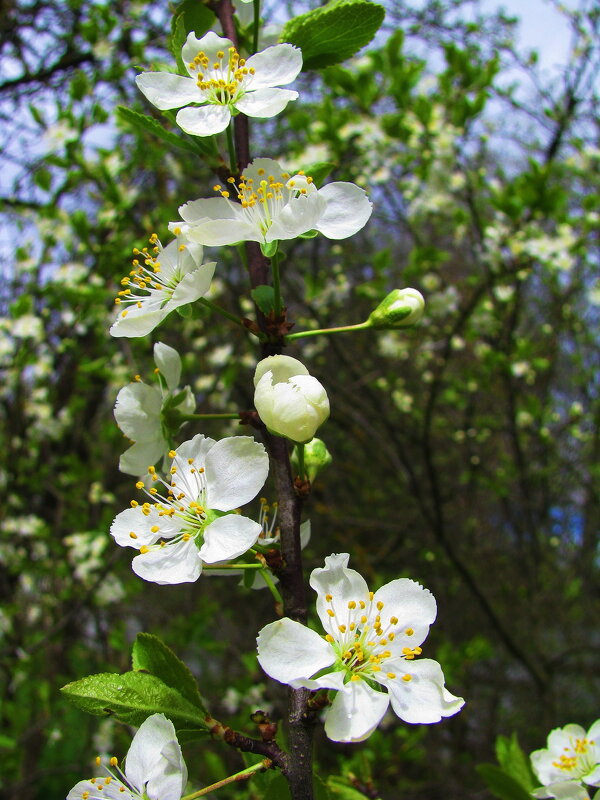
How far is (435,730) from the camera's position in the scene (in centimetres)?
402

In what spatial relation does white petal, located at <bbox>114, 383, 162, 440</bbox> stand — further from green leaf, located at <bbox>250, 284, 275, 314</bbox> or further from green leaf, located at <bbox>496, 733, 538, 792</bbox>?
green leaf, located at <bbox>496, 733, 538, 792</bbox>

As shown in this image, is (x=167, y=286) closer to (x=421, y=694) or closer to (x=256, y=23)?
(x=256, y=23)

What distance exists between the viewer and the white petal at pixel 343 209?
2.97ft

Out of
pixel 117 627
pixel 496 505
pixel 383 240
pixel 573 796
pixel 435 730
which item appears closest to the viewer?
pixel 573 796

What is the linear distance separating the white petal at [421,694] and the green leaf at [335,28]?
881mm

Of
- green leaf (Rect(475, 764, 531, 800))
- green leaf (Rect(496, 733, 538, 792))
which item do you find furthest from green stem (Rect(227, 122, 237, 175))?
green leaf (Rect(496, 733, 538, 792))

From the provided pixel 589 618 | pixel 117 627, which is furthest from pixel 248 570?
pixel 589 618

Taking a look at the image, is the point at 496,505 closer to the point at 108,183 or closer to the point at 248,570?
the point at 108,183

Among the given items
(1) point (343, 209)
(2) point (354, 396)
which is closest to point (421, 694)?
(1) point (343, 209)

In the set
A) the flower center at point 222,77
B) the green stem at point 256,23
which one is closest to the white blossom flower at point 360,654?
the flower center at point 222,77

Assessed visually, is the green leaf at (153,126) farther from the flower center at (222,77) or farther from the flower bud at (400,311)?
the flower bud at (400,311)

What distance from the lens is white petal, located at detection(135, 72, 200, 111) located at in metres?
0.95

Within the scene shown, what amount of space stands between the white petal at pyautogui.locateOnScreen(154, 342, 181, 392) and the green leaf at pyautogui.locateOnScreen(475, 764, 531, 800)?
738mm

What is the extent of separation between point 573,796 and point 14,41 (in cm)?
479
